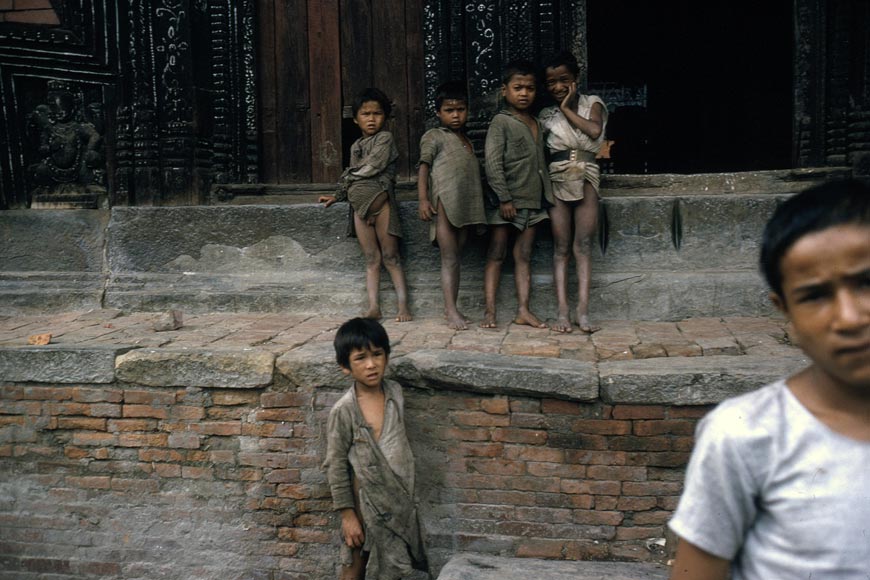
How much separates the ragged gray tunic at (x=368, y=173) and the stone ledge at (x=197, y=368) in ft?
4.52

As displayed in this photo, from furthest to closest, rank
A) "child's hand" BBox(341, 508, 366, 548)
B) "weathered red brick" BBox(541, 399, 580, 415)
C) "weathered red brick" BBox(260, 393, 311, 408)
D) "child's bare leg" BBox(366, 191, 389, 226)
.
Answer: "child's bare leg" BBox(366, 191, 389, 226), "weathered red brick" BBox(260, 393, 311, 408), "weathered red brick" BBox(541, 399, 580, 415), "child's hand" BBox(341, 508, 366, 548)

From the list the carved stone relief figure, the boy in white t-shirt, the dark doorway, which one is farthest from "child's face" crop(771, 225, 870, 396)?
the dark doorway

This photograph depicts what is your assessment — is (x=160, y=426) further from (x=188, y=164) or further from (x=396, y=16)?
(x=396, y=16)

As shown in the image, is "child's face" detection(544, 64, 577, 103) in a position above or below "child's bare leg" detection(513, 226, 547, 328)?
above

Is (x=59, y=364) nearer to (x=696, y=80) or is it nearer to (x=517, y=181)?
(x=517, y=181)

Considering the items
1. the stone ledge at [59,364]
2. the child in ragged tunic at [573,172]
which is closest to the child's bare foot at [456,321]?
the child in ragged tunic at [573,172]

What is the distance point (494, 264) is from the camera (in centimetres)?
500

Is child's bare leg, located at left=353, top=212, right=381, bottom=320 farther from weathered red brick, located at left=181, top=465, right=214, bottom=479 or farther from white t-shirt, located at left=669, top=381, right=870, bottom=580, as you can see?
white t-shirt, located at left=669, top=381, right=870, bottom=580

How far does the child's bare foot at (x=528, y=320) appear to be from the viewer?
4.91 m

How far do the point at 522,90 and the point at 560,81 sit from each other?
0.26 metres

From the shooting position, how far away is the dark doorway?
31.7ft

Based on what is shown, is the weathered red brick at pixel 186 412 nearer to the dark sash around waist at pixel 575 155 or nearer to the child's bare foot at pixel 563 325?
the child's bare foot at pixel 563 325

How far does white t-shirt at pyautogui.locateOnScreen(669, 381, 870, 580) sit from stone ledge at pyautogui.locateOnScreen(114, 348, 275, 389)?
306 centimetres

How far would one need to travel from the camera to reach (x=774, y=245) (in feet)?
4.33
